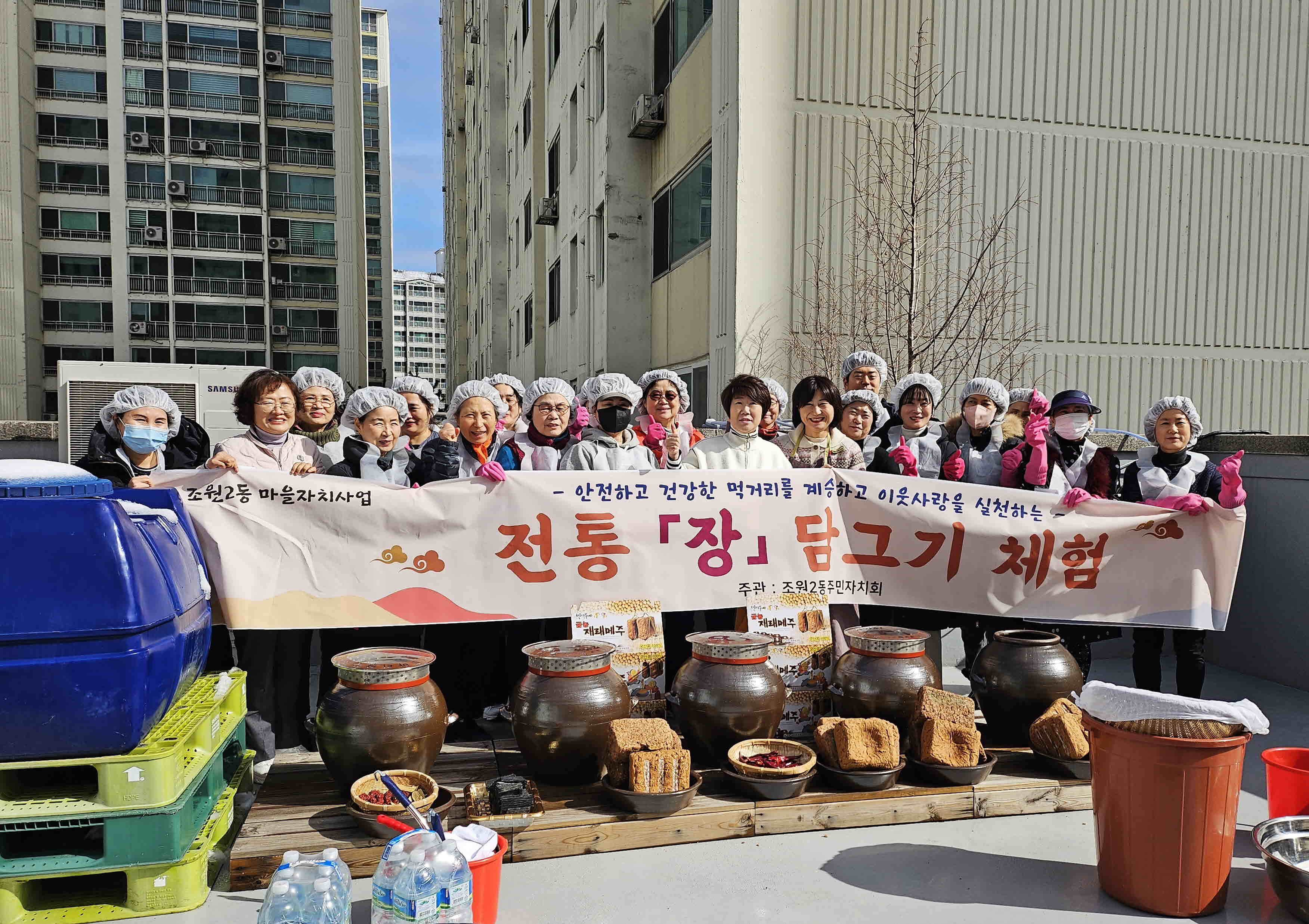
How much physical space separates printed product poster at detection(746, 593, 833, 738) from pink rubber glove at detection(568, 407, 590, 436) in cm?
167

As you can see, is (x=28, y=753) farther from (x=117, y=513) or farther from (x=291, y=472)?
(x=291, y=472)

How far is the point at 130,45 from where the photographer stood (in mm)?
39688

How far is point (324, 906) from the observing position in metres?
2.58

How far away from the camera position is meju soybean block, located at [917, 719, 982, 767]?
3861mm

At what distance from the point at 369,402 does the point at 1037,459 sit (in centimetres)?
374

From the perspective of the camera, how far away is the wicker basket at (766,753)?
3.71m

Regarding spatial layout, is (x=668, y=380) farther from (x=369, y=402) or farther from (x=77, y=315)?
(x=77, y=315)

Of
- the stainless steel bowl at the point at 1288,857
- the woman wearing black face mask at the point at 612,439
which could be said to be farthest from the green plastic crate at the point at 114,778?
the stainless steel bowl at the point at 1288,857

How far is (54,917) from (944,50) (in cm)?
965

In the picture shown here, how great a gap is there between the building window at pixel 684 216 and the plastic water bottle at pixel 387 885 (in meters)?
7.91

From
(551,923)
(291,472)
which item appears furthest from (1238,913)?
(291,472)

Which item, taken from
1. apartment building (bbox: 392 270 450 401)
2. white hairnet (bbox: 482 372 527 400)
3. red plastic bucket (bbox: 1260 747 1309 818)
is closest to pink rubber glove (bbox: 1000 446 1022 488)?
red plastic bucket (bbox: 1260 747 1309 818)

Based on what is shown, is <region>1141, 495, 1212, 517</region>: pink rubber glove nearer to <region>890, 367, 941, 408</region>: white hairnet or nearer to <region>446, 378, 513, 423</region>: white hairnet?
<region>890, 367, 941, 408</region>: white hairnet

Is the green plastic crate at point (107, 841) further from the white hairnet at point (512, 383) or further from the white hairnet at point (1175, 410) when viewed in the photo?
the white hairnet at point (1175, 410)
